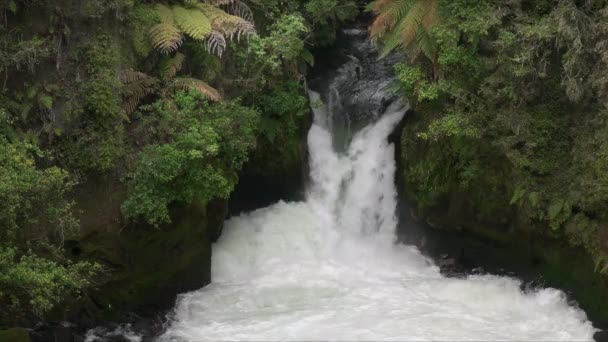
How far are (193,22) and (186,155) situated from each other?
241cm

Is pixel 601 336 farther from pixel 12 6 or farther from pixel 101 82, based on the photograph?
pixel 12 6

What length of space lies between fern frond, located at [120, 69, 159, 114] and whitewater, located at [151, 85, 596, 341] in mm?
3266

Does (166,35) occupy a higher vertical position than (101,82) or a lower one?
higher

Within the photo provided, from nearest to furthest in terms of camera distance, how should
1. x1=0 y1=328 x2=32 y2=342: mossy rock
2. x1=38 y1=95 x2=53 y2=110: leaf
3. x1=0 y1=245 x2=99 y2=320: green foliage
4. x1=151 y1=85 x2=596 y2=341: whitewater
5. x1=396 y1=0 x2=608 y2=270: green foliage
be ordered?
1. x1=0 y1=245 x2=99 y2=320: green foliage
2. x1=0 y1=328 x2=32 y2=342: mossy rock
3. x1=38 y1=95 x2=53 y2=110: leaf
4. x1=396 y1=0 x2=608 y2=270: green foliage
5. x1=151 y1=85 x2=596 y2=341: whitewater

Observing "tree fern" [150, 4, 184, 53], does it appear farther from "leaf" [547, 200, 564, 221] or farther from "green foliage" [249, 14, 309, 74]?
"leaf" [547, 200, 564, 221]

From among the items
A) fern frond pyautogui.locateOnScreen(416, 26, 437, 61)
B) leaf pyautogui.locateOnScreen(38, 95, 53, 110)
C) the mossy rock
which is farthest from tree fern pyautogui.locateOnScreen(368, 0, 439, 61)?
the mossy rock

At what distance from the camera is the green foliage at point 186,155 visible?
9.93 m

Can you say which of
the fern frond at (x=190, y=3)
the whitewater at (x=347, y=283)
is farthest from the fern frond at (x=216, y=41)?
the whitewater at (x=347, y=283)

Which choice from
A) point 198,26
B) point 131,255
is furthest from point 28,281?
point 198,26

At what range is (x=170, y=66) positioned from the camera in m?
11.1

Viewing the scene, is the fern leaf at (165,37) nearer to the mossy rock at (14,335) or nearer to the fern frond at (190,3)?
the fern frond at (190,3)

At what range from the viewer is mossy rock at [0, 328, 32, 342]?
27.2 feet

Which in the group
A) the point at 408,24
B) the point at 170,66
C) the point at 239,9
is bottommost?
the point at 170,66

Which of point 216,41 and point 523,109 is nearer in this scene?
point 523,109
